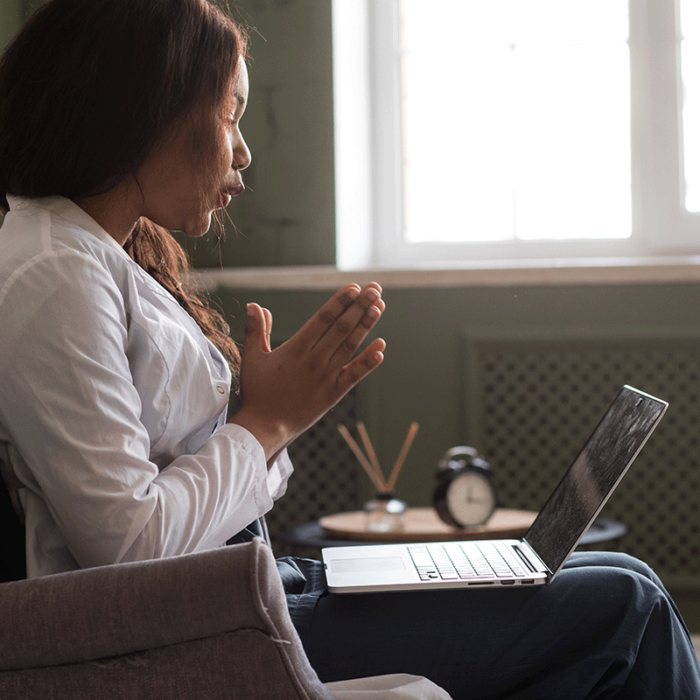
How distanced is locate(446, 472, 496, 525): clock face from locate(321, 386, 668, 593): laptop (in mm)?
714

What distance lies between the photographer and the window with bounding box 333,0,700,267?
110 inches

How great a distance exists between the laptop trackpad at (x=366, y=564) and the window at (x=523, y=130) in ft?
6.10

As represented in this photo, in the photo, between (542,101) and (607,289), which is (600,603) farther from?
(542,101)

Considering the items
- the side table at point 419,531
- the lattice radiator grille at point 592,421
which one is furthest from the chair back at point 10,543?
the lattice radiator grille at point 592,421

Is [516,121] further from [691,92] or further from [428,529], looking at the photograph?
[428,529]

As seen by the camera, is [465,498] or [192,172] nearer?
[192,172]

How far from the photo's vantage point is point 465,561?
960mm

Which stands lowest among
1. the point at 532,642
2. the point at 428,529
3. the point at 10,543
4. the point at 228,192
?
the point at 428,529

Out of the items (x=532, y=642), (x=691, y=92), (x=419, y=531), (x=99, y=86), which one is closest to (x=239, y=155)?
(x=99, y=86)

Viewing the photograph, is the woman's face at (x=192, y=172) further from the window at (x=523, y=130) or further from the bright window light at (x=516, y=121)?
the bright window light at (x=516, y=121)

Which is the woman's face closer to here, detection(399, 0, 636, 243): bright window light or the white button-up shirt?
the white button-up shirt

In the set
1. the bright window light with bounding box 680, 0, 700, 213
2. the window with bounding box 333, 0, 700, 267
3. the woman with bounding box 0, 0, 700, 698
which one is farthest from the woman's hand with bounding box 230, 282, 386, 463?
the bright window light with bounding box 680, 0, 700, 213

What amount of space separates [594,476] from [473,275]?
164 centimetres

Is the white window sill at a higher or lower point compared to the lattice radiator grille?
higher
